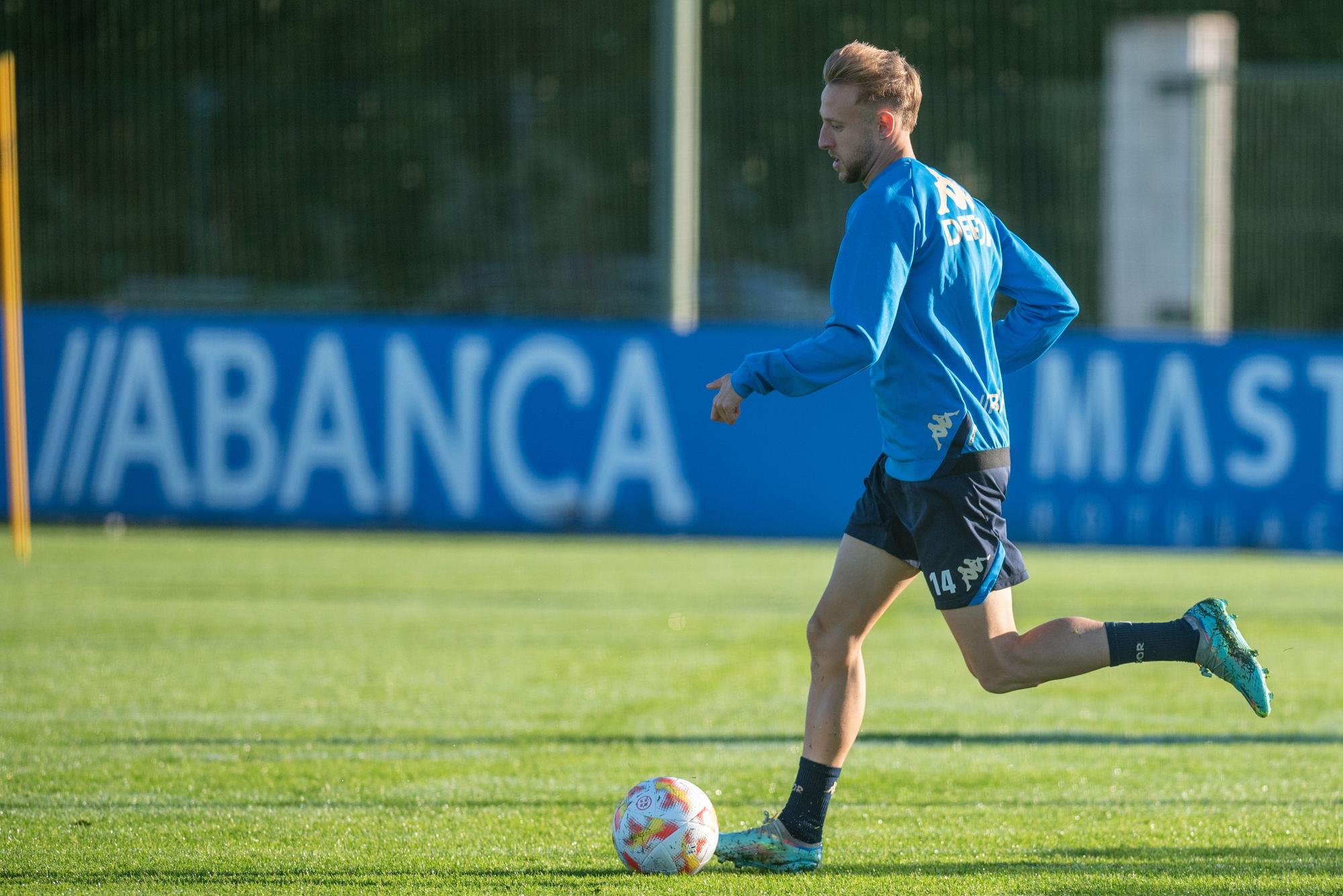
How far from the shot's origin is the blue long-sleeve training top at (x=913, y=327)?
4.43m

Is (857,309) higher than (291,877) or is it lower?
higher

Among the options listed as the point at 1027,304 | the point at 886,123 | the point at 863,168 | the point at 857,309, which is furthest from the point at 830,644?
the point at 886,123

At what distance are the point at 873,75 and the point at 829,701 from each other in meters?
1.75

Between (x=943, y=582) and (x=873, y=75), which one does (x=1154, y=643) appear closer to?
(x=943, y=582)

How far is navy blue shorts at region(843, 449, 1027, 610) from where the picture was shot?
4.66 metres

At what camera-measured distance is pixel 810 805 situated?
4895mm

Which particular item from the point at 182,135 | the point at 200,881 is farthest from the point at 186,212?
the point at 200,881

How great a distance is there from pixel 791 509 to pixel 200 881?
1110cm

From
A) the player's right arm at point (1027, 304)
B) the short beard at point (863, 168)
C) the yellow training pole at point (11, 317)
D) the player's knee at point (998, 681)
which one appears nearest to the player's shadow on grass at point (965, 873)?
the player's knee at point (998, 681)

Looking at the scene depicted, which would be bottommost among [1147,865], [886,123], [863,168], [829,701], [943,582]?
[1147,865]

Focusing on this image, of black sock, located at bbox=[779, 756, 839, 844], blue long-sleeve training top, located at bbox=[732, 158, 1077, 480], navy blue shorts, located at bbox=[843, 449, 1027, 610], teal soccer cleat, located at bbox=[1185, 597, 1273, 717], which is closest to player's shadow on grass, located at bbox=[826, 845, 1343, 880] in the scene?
black sock, located at bbox=[779, 756, 839, 844]

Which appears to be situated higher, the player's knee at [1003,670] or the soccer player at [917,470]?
the soccer player at [917,470]

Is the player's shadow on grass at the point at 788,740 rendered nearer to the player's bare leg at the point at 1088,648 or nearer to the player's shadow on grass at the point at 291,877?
the player's shadow on grass at the point at 291,877

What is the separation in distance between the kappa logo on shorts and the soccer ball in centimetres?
97
